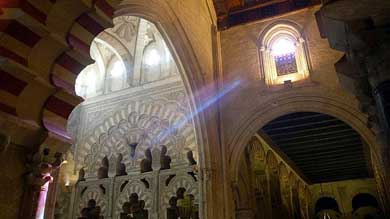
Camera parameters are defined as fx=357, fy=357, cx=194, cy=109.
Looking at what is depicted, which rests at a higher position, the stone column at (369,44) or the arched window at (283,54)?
the arched window at (283,54)

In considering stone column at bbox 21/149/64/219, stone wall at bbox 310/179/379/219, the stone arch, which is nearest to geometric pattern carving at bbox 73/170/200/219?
the stone arch

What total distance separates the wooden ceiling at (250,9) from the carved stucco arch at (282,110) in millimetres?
2676

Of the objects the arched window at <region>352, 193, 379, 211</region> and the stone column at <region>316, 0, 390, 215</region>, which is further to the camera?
the arched window at <region>352, 193, 379, 211</region>

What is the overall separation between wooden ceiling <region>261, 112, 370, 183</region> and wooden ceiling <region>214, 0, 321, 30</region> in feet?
11.8

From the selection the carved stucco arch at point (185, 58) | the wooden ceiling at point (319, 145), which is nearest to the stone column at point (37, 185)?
the carved stucco arch at point (185, 58)

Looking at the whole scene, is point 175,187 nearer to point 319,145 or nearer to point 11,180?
point 11,180

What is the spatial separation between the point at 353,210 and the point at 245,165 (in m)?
13.2

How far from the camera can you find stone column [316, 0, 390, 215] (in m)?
3.56

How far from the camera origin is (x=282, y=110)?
976 centimetres

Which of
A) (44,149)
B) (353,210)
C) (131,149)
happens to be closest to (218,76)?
(131,149)

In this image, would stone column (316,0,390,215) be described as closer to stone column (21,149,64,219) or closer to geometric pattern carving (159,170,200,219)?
stone column (21,149,64,219)

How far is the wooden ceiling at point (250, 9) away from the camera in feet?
34.2

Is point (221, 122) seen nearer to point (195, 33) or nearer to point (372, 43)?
point (195, 33)

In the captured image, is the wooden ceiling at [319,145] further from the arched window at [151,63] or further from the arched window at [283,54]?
the arched window at [151,63]
